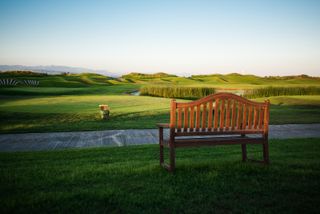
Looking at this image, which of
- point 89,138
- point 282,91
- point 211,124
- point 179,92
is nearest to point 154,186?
point 211,124

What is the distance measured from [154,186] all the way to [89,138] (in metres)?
6.32

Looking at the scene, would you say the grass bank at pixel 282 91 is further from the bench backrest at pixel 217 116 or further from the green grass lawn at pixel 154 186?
the bench backrest at pixel 217 116

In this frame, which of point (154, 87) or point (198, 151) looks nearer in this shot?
point (198, 151)

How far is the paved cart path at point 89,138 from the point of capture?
29.7 ft

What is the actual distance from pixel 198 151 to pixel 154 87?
37.3 metres

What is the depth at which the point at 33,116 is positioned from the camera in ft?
50.0

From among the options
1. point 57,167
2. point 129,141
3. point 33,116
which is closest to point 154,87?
point 33,116

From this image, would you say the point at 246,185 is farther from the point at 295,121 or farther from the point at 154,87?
the point at 154,87

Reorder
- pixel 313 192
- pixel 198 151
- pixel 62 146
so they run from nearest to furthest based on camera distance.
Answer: pixel 313 192 < pixel 198 151 < pixel 62 146

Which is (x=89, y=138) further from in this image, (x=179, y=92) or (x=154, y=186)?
(x=179, y=92)

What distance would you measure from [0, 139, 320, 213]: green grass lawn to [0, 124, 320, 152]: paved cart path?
2.12 meters

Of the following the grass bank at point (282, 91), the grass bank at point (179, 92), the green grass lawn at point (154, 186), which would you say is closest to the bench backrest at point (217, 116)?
the green grass lawn at point (154, 186)

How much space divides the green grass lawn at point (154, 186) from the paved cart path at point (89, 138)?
2.12 m

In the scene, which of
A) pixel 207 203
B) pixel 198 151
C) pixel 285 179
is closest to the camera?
pixel 207 203
